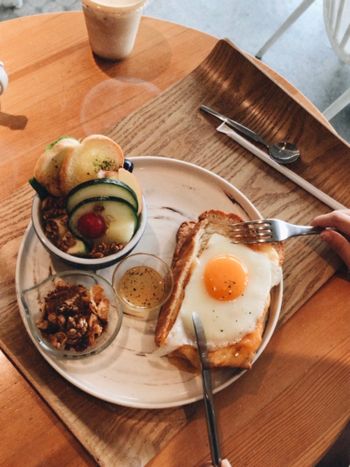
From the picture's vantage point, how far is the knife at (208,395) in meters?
1.16

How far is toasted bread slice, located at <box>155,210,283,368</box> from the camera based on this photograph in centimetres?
126

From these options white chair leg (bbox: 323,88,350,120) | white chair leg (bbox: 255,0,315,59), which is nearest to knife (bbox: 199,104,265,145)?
white chair leg (bbox: 323,88,350,120)

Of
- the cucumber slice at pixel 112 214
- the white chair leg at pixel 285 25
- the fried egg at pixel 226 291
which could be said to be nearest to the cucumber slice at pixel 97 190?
the cucumber slice at pixel 112 214

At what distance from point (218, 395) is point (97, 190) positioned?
657 millimetres

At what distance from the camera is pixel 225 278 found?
53.5 inches

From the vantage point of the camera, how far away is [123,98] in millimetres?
1821

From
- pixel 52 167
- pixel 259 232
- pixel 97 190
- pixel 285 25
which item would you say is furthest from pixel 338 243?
pixel 285 25

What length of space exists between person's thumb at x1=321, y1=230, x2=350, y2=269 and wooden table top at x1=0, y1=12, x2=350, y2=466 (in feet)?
0.26

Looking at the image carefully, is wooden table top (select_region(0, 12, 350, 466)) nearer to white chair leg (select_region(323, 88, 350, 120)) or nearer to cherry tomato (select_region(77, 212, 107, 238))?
cherry tomato (select_region(77, 212, 107, 238))

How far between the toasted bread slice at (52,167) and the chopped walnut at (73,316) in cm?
28

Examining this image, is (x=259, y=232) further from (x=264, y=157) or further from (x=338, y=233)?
(x=264, y=157)

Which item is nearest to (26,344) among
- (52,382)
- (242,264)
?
(52,382)

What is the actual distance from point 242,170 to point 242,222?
290mm

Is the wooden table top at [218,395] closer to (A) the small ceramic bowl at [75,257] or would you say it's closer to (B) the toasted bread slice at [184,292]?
(B) the toasted bread slice at [184,292]
